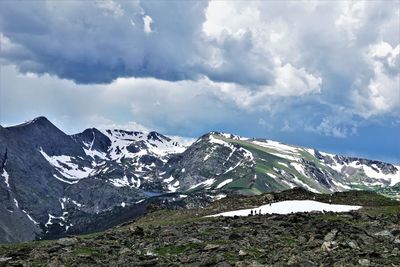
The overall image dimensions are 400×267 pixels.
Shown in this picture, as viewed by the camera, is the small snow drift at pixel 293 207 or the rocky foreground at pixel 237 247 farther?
the small snow drift at pixel 293 207

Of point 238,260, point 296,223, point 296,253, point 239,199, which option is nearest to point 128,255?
point 238,260

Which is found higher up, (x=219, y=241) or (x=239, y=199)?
(x=239, y=199)

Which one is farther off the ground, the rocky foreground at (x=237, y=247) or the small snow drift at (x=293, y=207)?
the small snow drift at (x=293, y=207)

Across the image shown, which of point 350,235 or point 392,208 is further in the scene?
point 392,208

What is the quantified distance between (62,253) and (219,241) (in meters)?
10.8

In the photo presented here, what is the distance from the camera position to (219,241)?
39656mm

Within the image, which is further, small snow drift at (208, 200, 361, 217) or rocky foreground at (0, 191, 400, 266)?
small snow drift at (208, 200, 361, 217)

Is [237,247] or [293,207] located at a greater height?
[293,207]

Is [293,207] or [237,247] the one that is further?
[293,207]

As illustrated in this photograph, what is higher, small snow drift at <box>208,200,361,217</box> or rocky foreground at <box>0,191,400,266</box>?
small snow drift at <box>208,200,361,217</box>

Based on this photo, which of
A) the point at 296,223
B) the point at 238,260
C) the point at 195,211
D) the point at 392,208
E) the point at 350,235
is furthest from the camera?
the point at 195,211

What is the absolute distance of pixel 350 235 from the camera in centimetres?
4141

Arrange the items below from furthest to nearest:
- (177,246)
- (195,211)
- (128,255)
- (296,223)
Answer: (195,211) → (296,223) → (177,246) → (128,255)

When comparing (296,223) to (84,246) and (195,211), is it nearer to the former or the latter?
(84,246)
